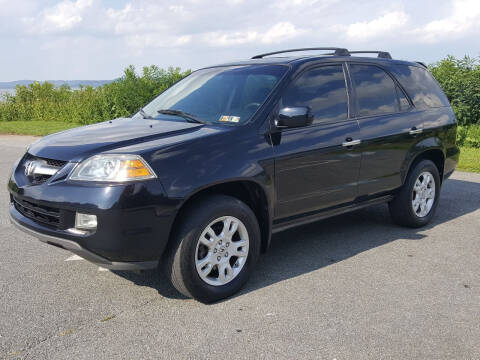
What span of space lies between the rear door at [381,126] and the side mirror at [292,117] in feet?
3.23

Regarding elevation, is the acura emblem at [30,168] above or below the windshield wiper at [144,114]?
below

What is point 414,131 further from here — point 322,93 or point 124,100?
point 124,100

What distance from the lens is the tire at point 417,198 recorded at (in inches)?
229

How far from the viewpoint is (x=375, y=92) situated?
17.9 ft

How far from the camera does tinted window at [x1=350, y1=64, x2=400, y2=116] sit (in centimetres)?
528

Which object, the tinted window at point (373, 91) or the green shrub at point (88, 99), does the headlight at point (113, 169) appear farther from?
the green shrub at point (88, 99)

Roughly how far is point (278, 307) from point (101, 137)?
1.87 metres

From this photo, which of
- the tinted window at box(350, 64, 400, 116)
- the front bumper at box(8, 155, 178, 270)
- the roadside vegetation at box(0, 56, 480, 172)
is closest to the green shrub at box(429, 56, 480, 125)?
the roadside vegetation at box(0, 56, 480, 172)

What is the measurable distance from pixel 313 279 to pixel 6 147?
11.7 meters

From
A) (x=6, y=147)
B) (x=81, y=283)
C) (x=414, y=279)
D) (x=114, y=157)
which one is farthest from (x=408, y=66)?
(x=6, y=147)

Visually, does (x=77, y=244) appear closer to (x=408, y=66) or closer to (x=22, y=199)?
(x=22, y=199)

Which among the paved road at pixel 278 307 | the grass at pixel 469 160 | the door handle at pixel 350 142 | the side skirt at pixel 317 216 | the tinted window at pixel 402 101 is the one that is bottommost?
the paved road at pixel 278 307

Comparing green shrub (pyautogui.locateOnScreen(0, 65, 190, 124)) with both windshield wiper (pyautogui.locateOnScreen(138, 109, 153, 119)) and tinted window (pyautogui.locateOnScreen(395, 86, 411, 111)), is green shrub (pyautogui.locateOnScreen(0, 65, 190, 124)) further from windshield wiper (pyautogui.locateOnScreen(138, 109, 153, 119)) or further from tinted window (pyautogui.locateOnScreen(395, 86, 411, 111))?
tinted window (pyautogui.locateOnScreen(395, 86, 411, 111))

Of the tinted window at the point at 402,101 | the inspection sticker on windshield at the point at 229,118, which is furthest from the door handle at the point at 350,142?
the inspection sticker on windshield at the point at 229,118
